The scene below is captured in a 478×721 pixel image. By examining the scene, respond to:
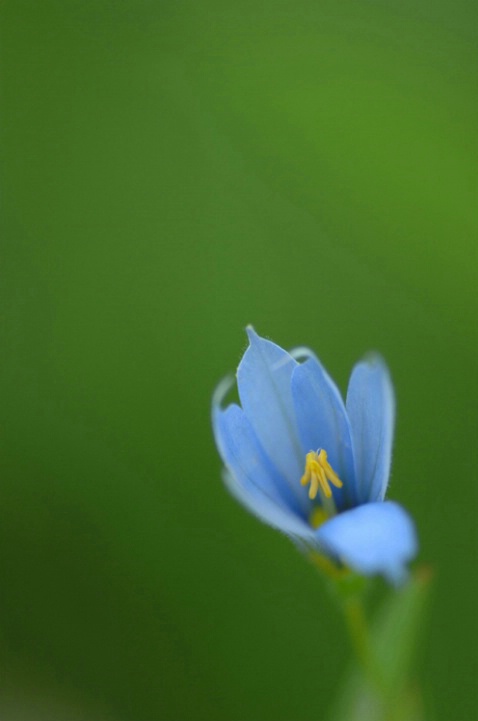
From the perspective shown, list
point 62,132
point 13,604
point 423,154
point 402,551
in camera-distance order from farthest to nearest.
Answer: point 62,132 → point 423,154 → point 13,604 → point 402,551

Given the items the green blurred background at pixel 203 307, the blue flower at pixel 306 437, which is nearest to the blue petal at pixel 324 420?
the blue flower at pixel 306 437

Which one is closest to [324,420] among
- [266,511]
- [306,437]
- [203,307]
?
[306,437]

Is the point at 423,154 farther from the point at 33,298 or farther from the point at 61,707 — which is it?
the point at 61,707

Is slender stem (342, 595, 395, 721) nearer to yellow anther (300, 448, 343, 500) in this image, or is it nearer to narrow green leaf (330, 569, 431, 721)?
narrow green leaf (330, 569, 431, 721)

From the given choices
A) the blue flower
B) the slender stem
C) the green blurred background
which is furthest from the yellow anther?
the green blurred background

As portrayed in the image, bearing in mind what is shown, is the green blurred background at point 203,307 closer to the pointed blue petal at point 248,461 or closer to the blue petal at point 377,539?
the pointed blue petal at point 248,461

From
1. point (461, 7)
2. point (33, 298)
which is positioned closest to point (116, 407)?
point (33, 298)
